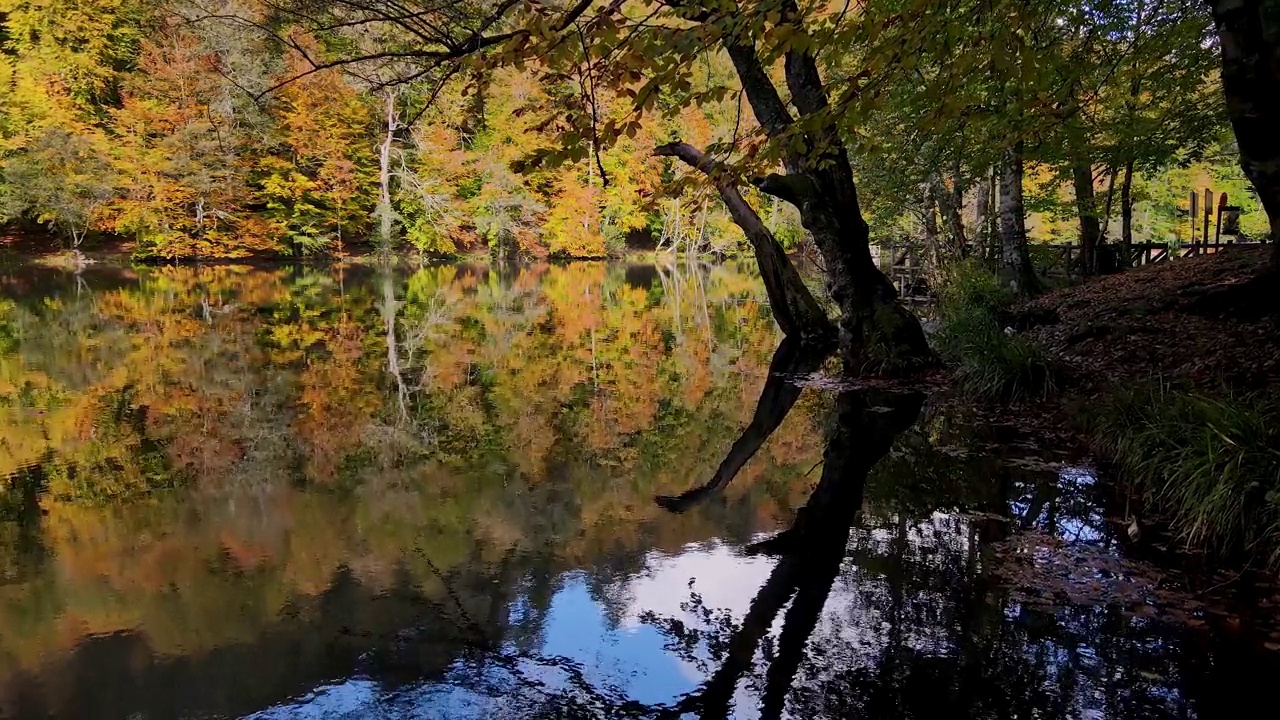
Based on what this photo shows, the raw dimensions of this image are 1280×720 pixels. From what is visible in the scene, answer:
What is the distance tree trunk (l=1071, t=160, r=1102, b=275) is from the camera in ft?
54.6

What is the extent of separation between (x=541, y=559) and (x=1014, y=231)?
1347cm

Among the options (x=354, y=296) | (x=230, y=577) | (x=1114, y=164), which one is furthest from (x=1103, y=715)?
(x=354, y=296)

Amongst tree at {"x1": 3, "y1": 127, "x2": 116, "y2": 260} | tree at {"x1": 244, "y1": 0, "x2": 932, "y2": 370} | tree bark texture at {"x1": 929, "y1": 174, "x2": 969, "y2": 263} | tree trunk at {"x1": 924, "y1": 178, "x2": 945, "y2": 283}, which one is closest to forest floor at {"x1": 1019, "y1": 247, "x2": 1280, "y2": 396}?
tree at {"x1": 244, "y1": 0, "x2": 932, "y2": 370}

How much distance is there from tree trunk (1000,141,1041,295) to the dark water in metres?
7.01

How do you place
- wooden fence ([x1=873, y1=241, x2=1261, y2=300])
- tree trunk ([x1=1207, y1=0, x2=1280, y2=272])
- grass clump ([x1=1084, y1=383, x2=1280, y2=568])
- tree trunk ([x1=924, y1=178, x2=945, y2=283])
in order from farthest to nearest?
1. tree trunk ([x1=924, y1=178, x2=945, y2=283])
2. wooden fence ([x1=873, y1=241, x2=1261, y2=300])
3. tree trunk ([x1=1207, y1=0, x2=1280, y2=272])
4. grass clump ([x1=1084, y1=383, x2=1280, y2=568])

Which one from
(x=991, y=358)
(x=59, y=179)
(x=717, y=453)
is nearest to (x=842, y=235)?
(x=991, y=358)

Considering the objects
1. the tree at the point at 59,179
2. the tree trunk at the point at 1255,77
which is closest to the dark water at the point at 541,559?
the tree trunk at the point at 1255,77

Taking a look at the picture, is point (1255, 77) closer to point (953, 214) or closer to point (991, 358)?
point (991, 358)

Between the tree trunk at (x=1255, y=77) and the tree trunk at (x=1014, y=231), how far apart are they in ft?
27.2

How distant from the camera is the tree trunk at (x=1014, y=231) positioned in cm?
1457

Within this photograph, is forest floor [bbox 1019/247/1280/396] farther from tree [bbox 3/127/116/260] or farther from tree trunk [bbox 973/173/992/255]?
tree [bbox 3/127/116/260]

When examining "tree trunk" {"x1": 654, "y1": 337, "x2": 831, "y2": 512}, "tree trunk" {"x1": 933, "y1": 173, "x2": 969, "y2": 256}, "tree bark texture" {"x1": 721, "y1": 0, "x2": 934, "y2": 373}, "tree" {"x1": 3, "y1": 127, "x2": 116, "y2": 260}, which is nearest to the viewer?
"tree trunk" {"x1": 654, "y1": 337, "x2": 831, "y2": 512}

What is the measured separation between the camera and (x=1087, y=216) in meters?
17.4

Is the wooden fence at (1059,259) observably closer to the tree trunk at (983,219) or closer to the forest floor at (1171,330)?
the tree trunk at (983,219)
